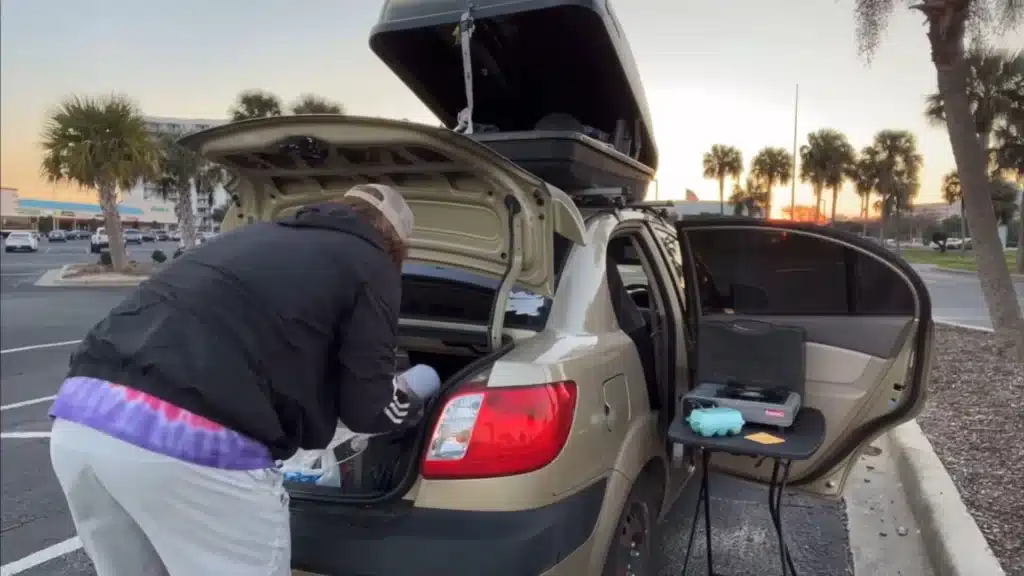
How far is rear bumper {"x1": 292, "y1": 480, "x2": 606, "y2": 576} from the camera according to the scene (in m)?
2.02

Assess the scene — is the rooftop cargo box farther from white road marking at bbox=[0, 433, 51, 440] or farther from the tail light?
white road marking at bbox=[0, 433, 51, 440]

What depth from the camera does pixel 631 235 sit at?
11.0 feet

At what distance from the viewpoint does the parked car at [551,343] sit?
213cm

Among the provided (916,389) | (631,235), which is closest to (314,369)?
(631,235)

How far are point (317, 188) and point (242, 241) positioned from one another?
1.13 m

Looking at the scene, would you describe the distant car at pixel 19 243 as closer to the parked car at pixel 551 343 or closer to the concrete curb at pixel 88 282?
the concrete curb at pixel 88 282

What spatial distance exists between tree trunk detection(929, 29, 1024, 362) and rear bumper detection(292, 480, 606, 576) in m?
5.15

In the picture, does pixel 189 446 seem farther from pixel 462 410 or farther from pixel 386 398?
pixel 462 410

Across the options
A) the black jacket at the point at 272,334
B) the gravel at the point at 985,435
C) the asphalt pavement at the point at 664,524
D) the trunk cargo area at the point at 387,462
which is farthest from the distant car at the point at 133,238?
the black jacket at the point at 272,334

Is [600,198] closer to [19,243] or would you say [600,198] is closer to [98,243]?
[98,243]

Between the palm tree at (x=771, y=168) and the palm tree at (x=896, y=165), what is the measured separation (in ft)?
58.5

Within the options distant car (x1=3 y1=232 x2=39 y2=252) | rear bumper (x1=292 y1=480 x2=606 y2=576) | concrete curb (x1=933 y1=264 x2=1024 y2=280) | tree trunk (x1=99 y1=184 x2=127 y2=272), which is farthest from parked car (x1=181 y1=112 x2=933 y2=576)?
distant car (x1=3 y1=232 x2=39 y2=252)

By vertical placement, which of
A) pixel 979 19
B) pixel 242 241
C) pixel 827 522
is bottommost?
pixel 827 522

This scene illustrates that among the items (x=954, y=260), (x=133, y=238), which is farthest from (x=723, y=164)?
(x=133, y=238)
